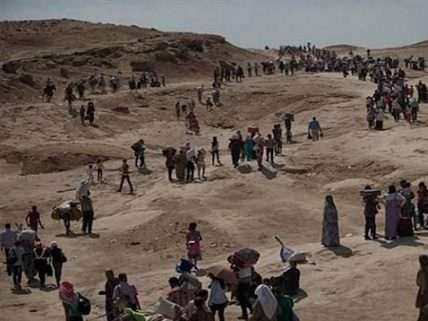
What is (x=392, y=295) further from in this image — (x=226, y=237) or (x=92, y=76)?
(x=92, y=76)

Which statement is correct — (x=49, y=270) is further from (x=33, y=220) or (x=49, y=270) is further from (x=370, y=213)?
(x=370, y=213)

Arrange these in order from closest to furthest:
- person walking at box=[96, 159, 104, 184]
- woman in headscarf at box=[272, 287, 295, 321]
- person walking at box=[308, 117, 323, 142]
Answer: woman in headscarf at box=[272, 287, 295, 321] < person walking at box=[96, 159, 104, 184] < person walking at box=[308, 117, 323, 142]

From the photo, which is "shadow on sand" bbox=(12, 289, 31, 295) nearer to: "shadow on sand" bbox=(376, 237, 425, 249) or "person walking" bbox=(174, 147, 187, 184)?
"shadow on sand" bbox=(376, 237, 425, 249)

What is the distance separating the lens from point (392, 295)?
14.3 metres

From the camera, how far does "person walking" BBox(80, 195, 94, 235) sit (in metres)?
22.3

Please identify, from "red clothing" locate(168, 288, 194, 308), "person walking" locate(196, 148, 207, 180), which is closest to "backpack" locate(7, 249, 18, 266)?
"red clothing" locate(168, 288, 194, 308)

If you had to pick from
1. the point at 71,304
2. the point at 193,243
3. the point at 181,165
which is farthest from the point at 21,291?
the point at 181,165

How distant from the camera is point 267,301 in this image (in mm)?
11602

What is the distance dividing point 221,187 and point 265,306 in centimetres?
1343

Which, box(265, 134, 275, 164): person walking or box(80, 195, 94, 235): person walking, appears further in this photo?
box(265, 134, 275, 164): person walking

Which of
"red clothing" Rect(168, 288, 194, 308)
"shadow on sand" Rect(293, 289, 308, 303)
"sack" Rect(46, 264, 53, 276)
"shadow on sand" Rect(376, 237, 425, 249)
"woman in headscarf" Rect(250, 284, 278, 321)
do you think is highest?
"woman in headscarf" Rect(250, 284, 278, 321)

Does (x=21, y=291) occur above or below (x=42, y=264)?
below

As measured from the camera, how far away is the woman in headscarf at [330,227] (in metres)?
17.3

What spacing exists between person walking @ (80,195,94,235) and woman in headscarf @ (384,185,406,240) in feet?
27.8
